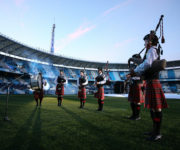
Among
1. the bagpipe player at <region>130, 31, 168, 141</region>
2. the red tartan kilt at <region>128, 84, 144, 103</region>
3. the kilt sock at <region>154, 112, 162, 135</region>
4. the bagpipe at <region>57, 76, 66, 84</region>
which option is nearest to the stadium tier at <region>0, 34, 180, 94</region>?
the bagpipe at <region>57, 76, 66, 84</region>

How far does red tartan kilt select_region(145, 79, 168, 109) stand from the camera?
8.98ft

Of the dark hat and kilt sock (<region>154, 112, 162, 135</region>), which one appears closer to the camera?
kilt sock (<region>154, 112, 162, 135</region>)

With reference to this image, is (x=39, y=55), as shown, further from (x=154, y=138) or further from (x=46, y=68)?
(x=154, y=138)

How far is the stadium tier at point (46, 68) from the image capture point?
29922 millimetres

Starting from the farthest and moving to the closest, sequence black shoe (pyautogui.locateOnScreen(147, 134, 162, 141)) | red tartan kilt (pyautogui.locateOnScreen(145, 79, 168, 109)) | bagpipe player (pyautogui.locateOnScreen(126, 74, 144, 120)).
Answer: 1. bagpipe player (pyautogui.locateOnScreen(126, 74, 144, 120))
2. red tartan kilt (pyautogui.locateOnScreen(145, 79, 168, 109))
3. black shoe (pyautogui.locateOnScreen(147, 134, 162, 141))

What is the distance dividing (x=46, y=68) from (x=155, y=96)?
4063cm

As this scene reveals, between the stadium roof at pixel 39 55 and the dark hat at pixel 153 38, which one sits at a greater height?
the stadium roof at pixel 39 55

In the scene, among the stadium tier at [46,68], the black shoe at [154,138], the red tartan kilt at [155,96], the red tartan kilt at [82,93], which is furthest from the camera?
the stadium tier at [46,68]

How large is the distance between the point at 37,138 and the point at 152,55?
280 centimetres

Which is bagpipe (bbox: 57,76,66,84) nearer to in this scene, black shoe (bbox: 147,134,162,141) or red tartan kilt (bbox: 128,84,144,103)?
red tartan kilt (bbox: 128,84,144,103)

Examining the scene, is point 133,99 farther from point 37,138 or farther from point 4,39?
point 4,39

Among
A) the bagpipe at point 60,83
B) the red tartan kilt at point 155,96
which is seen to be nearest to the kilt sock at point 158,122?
the red tartan kilt at point 155,96

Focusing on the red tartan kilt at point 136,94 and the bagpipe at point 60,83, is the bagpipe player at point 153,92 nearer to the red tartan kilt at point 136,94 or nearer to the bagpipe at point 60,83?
the red tartan kilt at point 136,94

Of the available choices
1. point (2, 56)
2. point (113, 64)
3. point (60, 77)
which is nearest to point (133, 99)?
point (60, 77)
